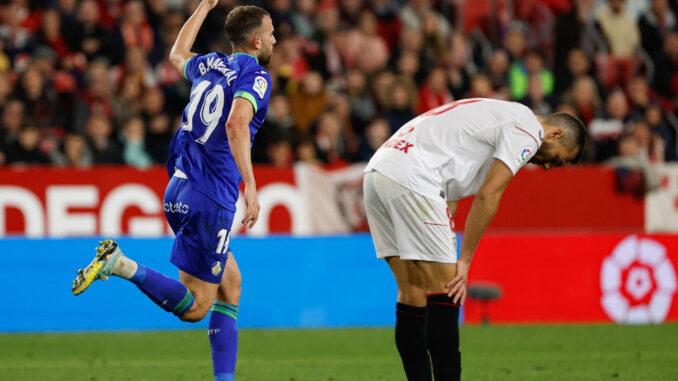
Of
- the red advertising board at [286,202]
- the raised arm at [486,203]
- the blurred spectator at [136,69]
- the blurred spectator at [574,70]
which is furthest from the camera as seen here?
the blurred spectator at [574,70]

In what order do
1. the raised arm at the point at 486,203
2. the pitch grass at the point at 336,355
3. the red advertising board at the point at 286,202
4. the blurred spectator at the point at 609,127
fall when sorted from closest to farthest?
the raised arm at the point at 486,203, the pitch grass at the point at 336,355, the red advertising board at the point at 286,202, the blurred spectator at the point at 609,127

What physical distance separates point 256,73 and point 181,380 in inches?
96.8

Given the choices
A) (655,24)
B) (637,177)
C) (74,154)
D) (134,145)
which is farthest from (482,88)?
(74,154)

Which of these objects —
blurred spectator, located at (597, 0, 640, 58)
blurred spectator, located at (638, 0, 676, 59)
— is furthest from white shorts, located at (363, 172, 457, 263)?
blurred spectator, located at (638, 0, 676, 59)

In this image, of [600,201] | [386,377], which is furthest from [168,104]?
[386,377]

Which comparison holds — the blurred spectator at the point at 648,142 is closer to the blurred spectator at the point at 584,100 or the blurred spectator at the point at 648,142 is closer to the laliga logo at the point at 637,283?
the blurred spectator at the point at 584,100

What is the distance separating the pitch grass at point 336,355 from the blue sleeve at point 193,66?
2234mm

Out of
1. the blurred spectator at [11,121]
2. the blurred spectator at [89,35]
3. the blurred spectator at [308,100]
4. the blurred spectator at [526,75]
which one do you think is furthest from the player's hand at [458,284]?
the blurred spectator at [526,75]

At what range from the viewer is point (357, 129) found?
13.1 metres

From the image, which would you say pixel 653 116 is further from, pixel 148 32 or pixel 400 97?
pixel 148 32

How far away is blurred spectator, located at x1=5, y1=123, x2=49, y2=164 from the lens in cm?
1104

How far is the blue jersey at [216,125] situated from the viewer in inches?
211

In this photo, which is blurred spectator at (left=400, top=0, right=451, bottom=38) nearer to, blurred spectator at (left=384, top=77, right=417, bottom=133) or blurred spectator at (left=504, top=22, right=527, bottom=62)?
blurred spectator at (left=504, top=22, right=527, bottom=62)

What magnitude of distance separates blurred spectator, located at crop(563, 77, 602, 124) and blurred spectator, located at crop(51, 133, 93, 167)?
21.7 feet
